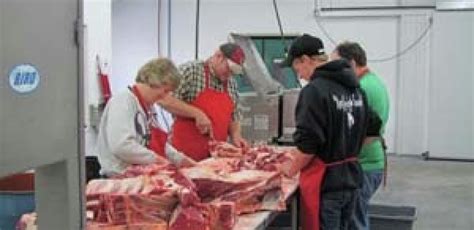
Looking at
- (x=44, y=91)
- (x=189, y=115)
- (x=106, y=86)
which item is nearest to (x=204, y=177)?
(x=189, y=115)

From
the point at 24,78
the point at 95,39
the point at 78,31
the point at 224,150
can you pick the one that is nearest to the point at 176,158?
the point at 224,150

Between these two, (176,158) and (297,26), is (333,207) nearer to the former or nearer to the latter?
(176,158)

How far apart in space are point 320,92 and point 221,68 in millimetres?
984

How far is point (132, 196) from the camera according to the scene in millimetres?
1946

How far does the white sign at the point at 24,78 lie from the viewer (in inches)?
34.8

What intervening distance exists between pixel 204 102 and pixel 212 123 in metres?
0.12

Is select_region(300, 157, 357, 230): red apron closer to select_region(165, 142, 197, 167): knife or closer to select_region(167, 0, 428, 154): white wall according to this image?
select_region(165, 142, 197, 167): knife

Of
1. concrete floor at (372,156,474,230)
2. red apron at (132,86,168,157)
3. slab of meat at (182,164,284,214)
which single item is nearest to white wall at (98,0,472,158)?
concrete floor at (372,156,474,230)

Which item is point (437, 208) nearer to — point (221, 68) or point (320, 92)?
point (221, 68)

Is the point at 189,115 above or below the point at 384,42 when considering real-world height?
below

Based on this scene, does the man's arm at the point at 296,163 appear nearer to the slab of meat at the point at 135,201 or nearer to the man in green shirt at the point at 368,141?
the man in green shirt at the point at 368,141

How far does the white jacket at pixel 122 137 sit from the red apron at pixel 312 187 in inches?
25.7

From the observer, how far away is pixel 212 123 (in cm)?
346

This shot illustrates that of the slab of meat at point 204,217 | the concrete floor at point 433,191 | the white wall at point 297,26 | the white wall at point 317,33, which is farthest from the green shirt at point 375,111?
the white wall at point 297,26
